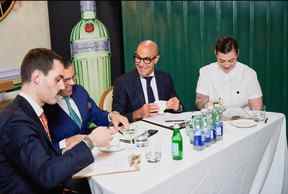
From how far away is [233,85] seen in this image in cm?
296

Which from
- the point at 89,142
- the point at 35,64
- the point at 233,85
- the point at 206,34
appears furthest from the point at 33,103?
the point at 206,34

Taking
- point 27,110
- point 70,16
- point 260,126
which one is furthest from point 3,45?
point 260,126

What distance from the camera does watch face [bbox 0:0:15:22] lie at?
327cm

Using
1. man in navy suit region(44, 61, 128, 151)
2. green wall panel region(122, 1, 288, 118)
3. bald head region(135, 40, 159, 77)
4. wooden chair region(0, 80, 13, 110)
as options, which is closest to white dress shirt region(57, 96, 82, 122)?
man in navy suit region(44, 61, 128, 151)

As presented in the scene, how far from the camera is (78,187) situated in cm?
216

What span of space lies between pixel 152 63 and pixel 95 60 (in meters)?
0.95

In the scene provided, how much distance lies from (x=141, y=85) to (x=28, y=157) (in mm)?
1484

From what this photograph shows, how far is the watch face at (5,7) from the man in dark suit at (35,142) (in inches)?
69.2

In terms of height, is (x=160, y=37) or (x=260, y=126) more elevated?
(x=160, y=37)

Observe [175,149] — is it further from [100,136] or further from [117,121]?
[117,121]

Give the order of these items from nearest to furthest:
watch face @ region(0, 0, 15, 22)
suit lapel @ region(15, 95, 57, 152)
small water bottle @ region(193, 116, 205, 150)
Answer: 1. suit lapel @ region(15, 95, 57, 152)
2. small water bottle @ region(193, 116, 205, 150)
3. watch face @ region(0, 0, 15, 22)

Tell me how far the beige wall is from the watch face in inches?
1.5

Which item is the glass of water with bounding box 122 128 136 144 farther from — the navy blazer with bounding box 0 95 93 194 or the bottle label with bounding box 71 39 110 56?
the bottle label with bounding box 71 39 110 56

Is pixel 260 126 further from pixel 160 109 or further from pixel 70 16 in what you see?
pixel 70 16
